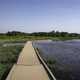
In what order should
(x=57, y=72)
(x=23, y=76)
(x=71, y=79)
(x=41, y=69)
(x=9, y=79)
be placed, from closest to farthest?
1. (x=9, y=79)
2. (x=23, y=76)
3. (x=71, y=79)
4. (x=41, y=69)
5. (x=57, y=72)

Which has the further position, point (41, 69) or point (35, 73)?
point (41, 69)

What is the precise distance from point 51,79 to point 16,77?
157 cm

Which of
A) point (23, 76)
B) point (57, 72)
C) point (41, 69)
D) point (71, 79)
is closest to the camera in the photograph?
point (23, 76)

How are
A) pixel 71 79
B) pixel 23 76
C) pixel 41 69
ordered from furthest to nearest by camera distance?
pixel 41 69 < pixel 71 79 < pixel 23 76

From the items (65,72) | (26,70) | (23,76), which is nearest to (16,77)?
(23,76)

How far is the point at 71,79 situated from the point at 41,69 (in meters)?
1.72

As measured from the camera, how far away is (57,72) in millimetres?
13047

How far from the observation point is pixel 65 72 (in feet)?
43.0

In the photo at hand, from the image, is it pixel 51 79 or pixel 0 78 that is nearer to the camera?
pixel 51 79

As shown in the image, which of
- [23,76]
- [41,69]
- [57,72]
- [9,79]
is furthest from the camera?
[57,72]

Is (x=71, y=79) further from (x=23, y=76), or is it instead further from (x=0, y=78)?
(x=0, y=78)

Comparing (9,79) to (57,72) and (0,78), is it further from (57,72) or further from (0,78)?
(57,72)

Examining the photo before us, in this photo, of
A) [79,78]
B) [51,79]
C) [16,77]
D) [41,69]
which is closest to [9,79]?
[16,77]

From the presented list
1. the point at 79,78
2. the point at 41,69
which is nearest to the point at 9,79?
the point at 41,69
